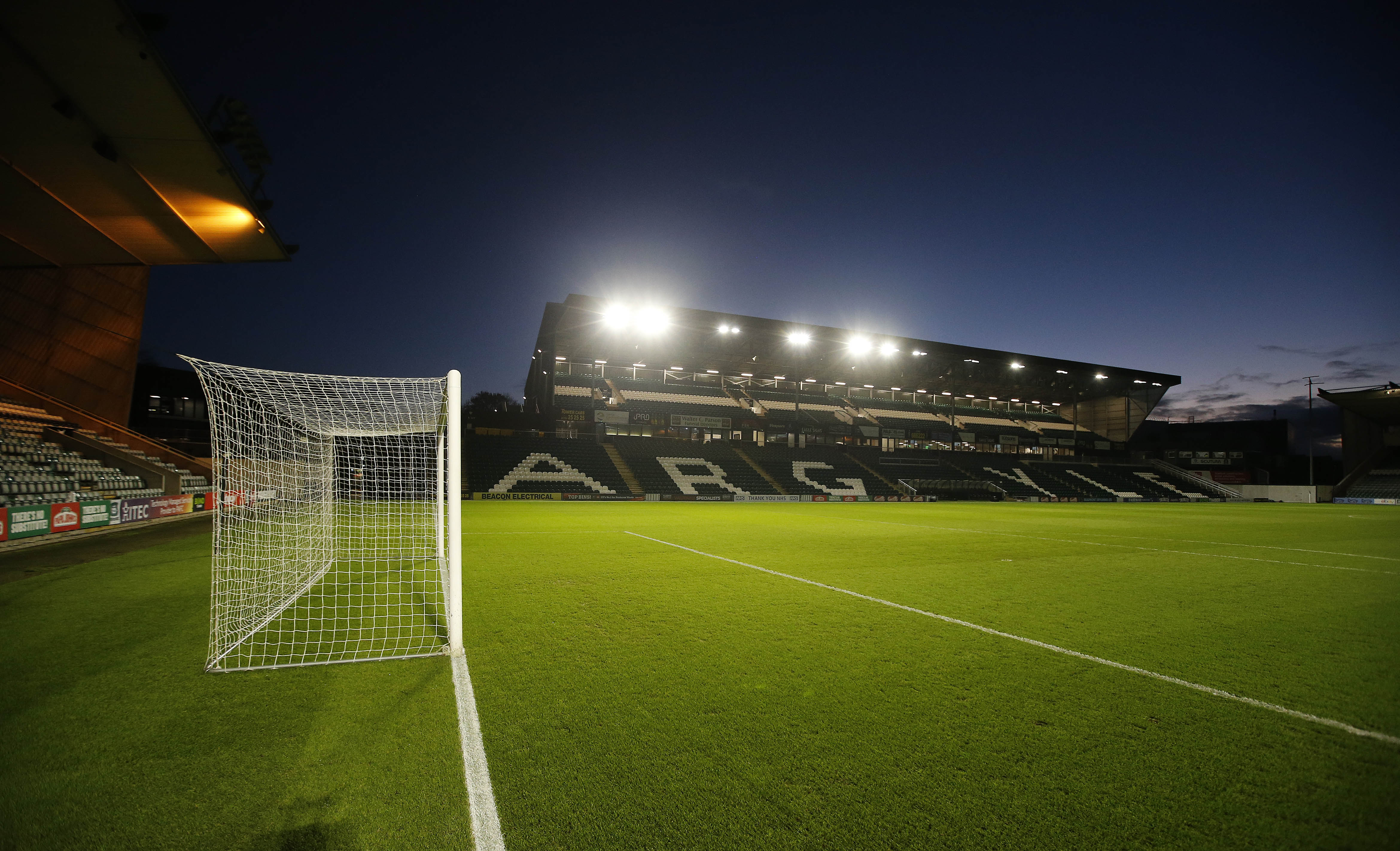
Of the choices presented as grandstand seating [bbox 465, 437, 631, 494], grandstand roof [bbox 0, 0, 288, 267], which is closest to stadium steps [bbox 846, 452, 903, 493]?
grandstand seating [bbox 465, 437, 631, 494]

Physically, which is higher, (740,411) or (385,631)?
(740,411)

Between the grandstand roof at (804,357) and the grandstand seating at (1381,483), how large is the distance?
37.7 feet

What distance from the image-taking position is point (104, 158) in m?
9.47

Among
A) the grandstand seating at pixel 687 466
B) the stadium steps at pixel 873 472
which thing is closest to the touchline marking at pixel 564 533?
the grandstand seating at pixel 687 466

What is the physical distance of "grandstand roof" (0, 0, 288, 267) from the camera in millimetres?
7277

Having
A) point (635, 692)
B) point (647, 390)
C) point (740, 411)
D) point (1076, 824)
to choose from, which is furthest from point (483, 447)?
point (1076, 824)

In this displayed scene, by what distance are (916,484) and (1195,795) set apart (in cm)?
3420

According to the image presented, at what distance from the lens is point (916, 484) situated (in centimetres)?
3444

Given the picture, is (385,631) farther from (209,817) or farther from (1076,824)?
(1076,824)

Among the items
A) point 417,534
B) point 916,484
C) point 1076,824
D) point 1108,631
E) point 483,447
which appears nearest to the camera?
point 1076,824

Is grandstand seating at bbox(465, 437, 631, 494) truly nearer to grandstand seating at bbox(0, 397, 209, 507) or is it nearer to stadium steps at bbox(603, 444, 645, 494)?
stadium steps at bbox(603, 444, 645, 494)

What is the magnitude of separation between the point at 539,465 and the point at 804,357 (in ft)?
58.0

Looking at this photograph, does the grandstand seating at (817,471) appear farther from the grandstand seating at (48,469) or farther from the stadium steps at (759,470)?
the grandstand seating at (48,469)

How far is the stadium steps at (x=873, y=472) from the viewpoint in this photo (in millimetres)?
34250
